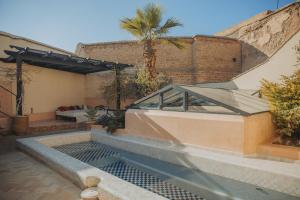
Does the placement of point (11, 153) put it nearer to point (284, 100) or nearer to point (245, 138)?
point (245, 138)

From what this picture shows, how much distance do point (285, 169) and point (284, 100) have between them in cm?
241

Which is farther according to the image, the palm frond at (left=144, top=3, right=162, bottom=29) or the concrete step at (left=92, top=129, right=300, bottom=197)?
the palm frond at (left=144, top=3, right=162, bottom=29)

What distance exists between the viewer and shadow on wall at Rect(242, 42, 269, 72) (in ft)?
47.4

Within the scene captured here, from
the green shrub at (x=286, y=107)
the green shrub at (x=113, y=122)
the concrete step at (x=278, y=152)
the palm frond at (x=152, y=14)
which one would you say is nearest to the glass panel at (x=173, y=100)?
the green shrub at (x=113, y=122)

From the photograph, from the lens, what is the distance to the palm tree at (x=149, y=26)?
11.0m

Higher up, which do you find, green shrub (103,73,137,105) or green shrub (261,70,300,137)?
green shrub (103,73,137,105)

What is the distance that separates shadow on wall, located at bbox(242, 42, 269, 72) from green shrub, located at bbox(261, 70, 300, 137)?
27.8ft

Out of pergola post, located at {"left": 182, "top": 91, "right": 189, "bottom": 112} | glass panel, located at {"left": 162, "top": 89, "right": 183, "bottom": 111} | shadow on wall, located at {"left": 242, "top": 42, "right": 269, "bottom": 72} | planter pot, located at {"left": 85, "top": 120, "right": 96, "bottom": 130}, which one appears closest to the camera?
pergola post, located at {"left": 182, "top": 91, "right": 189, "bottom": 112}

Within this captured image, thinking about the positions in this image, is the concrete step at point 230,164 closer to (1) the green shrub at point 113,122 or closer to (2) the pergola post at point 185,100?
(2) the pergola post at point 185,100

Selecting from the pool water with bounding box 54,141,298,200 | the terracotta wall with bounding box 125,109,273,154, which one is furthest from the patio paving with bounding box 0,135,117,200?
the terracotta wall with bounding box 125,109,273,154

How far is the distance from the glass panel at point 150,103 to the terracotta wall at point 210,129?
234mm

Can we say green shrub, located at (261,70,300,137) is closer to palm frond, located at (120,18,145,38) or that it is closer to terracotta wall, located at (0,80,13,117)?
palm frond, located at (120,18,145,38)

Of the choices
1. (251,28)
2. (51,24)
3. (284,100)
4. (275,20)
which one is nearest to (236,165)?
(284,100)

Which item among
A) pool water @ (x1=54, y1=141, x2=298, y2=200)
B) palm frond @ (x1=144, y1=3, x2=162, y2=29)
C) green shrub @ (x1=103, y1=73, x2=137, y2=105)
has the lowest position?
pool water @ (x1=54, y1=141, x2=298, y2=200)
